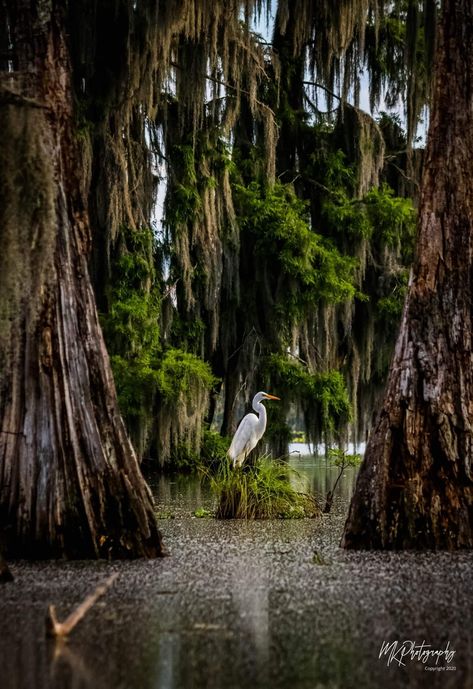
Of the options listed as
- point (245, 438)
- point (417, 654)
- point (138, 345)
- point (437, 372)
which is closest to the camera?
point (417, 654)

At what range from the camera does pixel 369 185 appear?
51.3 feet

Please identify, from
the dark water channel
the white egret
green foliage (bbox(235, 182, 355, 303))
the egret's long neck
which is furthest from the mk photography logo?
green foliage (bbox(235, 182, 355, 303))

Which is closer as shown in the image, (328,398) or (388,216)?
(328,398)

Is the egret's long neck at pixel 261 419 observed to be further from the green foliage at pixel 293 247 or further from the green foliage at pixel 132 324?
the green foliage at pixel 293 247

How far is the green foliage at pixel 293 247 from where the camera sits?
14484 mm

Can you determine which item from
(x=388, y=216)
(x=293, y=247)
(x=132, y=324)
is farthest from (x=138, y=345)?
(x=388, y=216)

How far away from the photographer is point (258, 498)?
8.72 meters

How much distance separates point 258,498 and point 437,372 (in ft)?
9.31

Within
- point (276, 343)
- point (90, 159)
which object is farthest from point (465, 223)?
point (276, 343)

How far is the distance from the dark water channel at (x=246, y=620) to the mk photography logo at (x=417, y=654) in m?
0.01

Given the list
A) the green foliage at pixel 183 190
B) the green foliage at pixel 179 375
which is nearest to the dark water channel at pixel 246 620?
the green foliage at pixel 179 375

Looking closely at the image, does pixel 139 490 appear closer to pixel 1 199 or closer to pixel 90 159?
pixel 1 199

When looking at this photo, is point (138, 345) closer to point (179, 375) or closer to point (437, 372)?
point (179, 375)

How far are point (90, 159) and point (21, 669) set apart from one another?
8.16 meters
